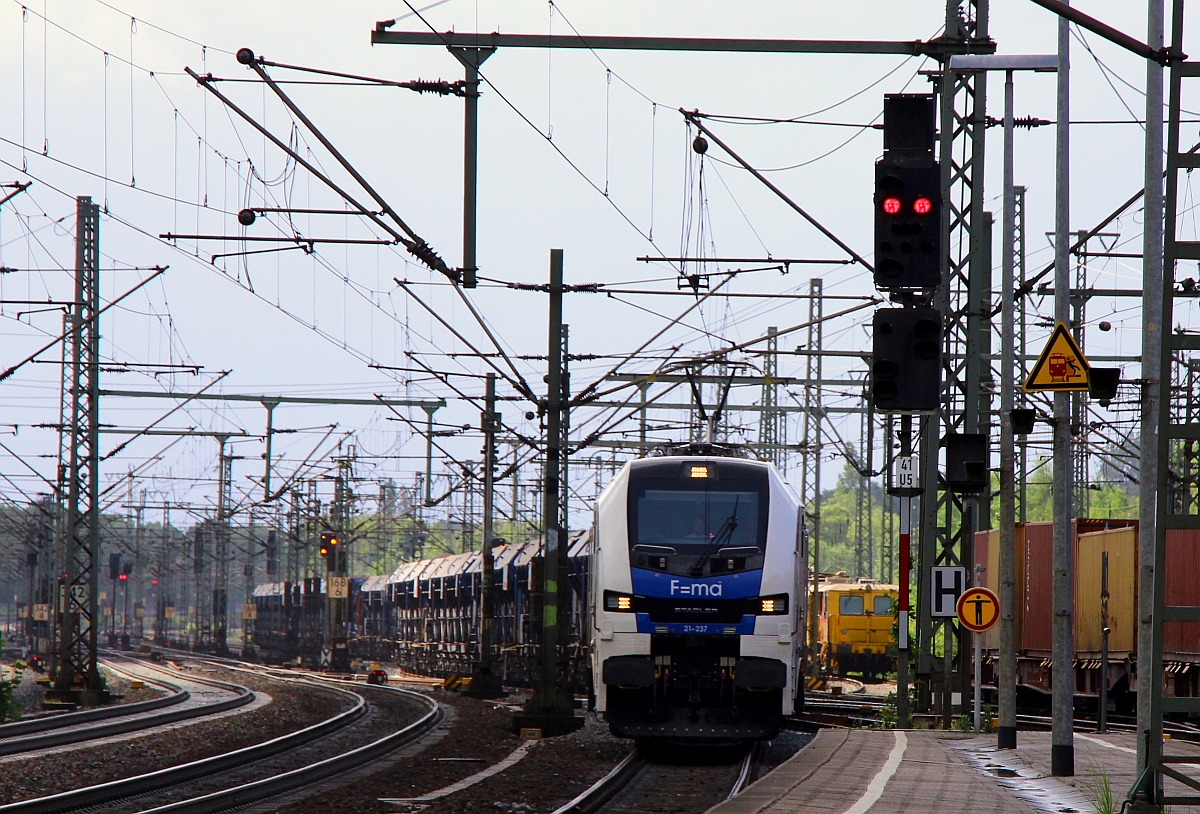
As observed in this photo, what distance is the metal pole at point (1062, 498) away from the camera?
13617mm

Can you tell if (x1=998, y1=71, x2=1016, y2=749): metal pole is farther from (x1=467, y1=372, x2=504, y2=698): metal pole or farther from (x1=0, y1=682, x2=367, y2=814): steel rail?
(x1=467, y1=372, x2=504, y2=698): metal pole

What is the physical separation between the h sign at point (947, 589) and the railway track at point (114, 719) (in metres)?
11.8

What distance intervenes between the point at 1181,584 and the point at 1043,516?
88924 millimetres

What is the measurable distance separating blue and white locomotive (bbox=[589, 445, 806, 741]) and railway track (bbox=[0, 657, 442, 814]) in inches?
138

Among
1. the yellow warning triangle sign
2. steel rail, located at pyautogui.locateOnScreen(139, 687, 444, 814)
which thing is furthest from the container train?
the yellow warning triangle sign

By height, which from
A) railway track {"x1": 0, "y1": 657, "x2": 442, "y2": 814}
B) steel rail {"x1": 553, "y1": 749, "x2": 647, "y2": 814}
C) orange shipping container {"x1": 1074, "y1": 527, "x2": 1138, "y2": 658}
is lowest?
railway track {"x1": 0, "y1": 657, "x2": 442, "y2": 814}

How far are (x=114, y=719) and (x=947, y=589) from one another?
52.8 feet

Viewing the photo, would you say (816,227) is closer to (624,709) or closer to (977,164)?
(977,164)

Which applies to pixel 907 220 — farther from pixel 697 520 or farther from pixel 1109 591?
pixel 1109 591

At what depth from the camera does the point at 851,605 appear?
44812 mm

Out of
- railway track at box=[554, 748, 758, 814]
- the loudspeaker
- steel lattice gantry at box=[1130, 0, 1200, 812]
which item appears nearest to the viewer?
steel lattice gantry at box=[1130, 0, 1200, 812]

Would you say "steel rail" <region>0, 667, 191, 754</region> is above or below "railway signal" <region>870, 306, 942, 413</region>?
below

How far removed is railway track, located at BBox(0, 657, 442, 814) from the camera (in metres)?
14.2

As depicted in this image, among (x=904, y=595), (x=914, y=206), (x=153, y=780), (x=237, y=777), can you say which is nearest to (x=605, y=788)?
(x=153, y=780)
